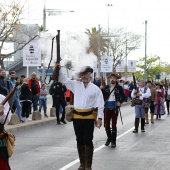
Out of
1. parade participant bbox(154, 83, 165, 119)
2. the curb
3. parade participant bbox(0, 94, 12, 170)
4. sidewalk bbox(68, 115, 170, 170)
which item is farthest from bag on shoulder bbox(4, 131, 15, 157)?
parade participant bbox(154, 83, 165, 119)

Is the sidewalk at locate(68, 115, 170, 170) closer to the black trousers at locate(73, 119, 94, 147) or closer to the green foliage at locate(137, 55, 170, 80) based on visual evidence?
the black trousers at locate(73, 119, 94, 147)

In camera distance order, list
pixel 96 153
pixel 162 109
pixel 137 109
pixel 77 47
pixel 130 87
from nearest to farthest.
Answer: pixel 77 47 < pixel 96 153 < pixel 137 109 < pixel 162 109 < pixel 130 87

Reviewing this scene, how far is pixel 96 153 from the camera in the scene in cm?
1155

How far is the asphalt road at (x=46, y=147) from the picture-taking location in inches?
394

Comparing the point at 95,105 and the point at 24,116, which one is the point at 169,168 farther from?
the point at 24,116

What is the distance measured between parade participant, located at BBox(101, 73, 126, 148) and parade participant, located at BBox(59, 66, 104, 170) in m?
3.52

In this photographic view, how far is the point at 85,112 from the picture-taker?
9062mm

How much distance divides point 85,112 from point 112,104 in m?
3.73

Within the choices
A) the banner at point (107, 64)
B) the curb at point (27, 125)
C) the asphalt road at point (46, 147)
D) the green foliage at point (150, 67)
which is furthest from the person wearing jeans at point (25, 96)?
the green foliage at point (150, 67)

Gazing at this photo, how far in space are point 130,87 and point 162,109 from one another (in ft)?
54.1

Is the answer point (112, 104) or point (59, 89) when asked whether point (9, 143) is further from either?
point (59, 89)

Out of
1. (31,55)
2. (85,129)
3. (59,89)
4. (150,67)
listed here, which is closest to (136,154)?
(85,129)

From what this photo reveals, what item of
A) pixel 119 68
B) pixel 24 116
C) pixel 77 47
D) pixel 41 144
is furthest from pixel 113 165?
pixel 119 68

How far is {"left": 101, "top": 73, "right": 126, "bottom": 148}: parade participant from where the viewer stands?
1269cm
